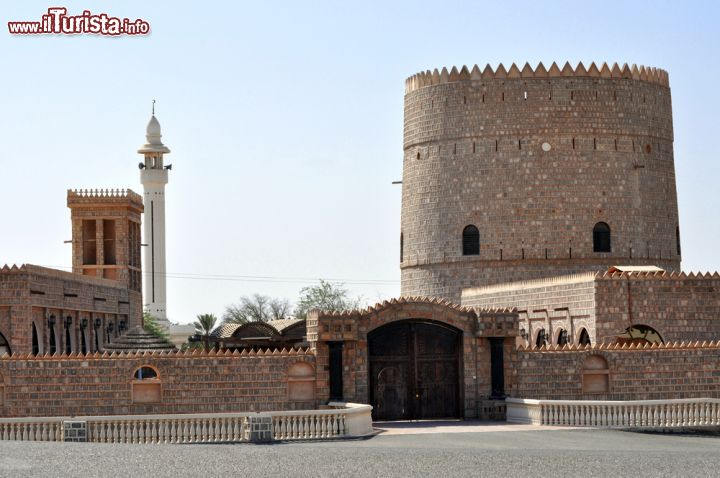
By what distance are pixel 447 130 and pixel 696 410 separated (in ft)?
55.2

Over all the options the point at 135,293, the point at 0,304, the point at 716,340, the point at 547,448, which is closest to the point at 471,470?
the point at 547,448

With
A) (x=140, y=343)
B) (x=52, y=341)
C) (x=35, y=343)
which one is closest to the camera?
(x=140, y=343)

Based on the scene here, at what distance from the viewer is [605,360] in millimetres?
31562

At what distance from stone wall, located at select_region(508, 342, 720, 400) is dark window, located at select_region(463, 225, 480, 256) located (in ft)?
42.6

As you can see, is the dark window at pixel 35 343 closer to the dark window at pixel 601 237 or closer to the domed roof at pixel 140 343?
the domed roof at pixel 140 343

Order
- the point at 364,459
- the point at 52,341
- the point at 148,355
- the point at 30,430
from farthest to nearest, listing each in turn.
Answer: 1. the point at 52,341
2. the point at 148,355
3. the point at 30,430
4. the point at 364,459

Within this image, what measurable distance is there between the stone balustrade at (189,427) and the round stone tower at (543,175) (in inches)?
676

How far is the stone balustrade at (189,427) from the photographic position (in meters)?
27.3

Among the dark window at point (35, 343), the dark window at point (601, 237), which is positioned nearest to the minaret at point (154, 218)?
the dark window at point (35, 343)

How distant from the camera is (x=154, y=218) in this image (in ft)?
236

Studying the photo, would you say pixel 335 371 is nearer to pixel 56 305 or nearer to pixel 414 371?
pixel 414 371

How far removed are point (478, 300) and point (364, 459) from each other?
21390 millimetres

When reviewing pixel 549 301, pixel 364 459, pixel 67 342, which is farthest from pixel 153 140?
pixel 364 459

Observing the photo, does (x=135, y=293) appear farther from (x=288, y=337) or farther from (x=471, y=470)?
(x=471, y=470)
